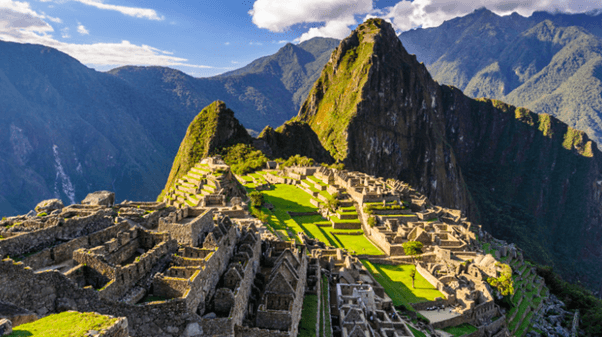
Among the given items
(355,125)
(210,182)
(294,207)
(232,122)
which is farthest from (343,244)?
(355,125)

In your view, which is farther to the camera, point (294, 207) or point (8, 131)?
point (8, 131)

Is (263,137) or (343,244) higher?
(263,137)

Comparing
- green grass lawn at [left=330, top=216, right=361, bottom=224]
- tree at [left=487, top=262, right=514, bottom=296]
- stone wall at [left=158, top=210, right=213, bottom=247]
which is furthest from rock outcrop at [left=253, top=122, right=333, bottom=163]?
stone wall at [left=158, top=210, right=213, bottom=247]

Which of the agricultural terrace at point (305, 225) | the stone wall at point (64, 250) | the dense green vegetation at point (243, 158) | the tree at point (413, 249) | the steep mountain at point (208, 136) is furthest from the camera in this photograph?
the steep mountain at point (208, 136)

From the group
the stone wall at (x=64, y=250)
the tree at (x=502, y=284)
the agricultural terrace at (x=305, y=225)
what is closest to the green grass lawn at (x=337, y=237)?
the agricultural terrace at (x=305, y=225)

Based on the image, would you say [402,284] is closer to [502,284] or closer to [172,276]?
[502,284]

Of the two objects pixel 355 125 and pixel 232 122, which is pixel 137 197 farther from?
pixel 355 125

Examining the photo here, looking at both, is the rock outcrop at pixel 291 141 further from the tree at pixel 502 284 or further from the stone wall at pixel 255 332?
the stone wall at pixel 255 332
